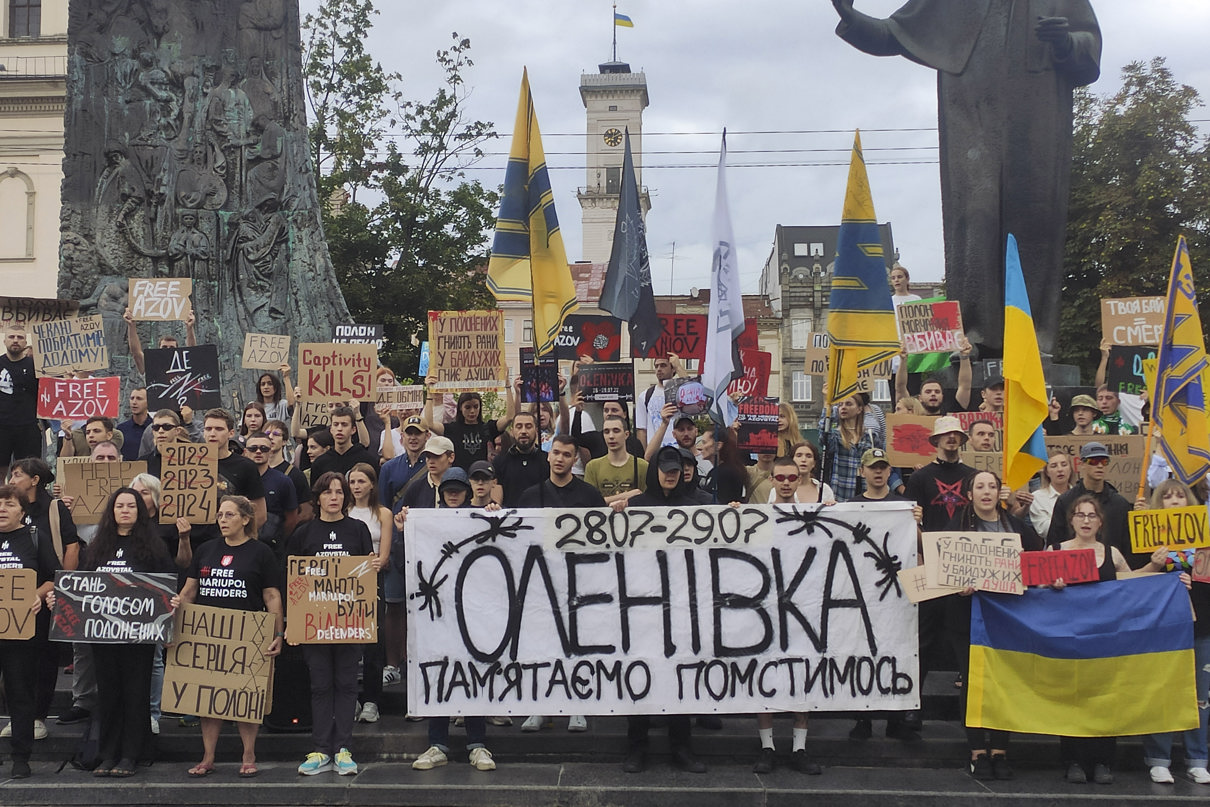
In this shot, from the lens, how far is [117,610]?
7.27 m

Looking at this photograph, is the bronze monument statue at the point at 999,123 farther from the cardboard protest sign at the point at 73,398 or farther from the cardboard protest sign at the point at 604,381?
the cardboard protest sign at the point at 73,398

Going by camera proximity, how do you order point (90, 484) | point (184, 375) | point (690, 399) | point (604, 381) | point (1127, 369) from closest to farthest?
point (90, 484)
point (690, 399)
point (604, 381)
point (184, 375)
point (1127, 369)

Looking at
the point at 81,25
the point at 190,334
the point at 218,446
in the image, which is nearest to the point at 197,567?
the point at 218,446

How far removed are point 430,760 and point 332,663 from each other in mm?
834

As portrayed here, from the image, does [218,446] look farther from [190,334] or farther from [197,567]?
[190,334]

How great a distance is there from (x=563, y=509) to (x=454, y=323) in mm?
3493

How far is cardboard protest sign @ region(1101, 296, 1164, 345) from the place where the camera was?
11.1 m

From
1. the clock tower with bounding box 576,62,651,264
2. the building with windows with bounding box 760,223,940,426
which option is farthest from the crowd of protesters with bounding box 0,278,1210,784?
the clock tower with bounding box 576,62,651,264

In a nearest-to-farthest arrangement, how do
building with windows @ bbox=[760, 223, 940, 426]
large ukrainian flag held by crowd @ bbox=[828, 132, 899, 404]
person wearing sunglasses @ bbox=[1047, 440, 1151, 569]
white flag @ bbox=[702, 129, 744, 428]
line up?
person wearing sunglasses @ bbox=[1047, 440, 1151, 569] → white flag @ bbox=[702, 129, 744, 428] → large ukrainian flag held by crowd @ bbox=[828, 132, 899, 404] → building with windows @ bbox=[760, 223, 940, 426]

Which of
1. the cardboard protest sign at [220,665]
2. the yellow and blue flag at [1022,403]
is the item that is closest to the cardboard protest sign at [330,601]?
the cardboard protest sign at [220,665]

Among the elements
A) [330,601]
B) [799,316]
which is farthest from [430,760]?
[799,316]

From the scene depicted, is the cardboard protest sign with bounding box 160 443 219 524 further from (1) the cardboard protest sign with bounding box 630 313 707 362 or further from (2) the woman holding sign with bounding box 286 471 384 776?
(1) the cardboard protest sign with bounding box 630 313 707 362

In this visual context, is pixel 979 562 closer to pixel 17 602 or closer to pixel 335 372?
pixel 17 602

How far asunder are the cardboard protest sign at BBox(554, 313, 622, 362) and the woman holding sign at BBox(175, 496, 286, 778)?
200 inches
